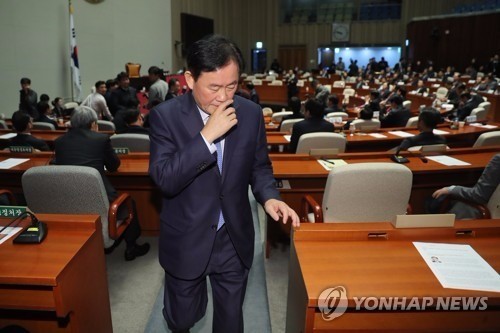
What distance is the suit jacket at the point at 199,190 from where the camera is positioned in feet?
4.79

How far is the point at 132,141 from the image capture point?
3.74 m

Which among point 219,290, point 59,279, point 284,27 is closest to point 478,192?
point 219,290

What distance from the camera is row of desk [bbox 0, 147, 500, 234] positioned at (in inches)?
121

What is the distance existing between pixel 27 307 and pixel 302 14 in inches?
796

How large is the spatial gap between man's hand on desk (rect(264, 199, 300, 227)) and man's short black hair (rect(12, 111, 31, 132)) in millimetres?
3182

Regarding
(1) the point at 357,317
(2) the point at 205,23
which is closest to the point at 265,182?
(1) the point at 357,317

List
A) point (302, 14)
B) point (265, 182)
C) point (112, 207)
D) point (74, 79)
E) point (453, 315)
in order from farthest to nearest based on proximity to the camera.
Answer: point (302, 14), point (74, 79), point (112, 207), point (265, 182), point (453, 315)

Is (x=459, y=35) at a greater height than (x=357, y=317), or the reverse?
(x=459, y=35)

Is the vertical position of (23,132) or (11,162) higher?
(23,132)

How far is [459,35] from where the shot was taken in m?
15.4

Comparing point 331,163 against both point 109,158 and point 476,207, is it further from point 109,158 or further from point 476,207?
point 109,158

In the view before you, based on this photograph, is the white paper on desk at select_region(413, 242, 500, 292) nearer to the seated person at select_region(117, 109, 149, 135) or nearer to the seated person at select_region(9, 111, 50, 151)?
Answer: the seated person at select_region(117, 109, 149, 135)

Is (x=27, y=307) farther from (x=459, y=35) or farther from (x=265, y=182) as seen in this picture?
(x=459, y=35)

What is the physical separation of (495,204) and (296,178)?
1333 millimetres
